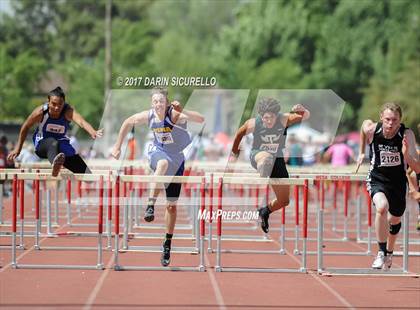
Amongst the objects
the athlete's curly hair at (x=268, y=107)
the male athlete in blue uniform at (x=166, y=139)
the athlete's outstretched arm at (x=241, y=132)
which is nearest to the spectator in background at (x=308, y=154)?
the athlete's curly hair at (x=268, y=107)

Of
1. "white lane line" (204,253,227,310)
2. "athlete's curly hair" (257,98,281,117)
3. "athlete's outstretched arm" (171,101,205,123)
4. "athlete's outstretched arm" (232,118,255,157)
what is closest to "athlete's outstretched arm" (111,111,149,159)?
"athlete's outstretched arm" (171,101,205,123)

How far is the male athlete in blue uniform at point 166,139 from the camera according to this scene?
38.7 ft

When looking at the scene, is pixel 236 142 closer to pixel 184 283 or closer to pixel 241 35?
pixel 184 283

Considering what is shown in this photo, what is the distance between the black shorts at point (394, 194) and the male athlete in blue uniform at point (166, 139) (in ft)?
7.69

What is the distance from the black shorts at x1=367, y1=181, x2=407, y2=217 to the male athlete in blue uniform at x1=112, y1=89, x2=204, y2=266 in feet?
7.69

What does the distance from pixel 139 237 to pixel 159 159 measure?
390 cm

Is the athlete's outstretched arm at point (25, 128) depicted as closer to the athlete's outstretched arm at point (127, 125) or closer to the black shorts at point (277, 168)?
the athlete's outstretched arm at point (127, 125)

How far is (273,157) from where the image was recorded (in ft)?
40.0

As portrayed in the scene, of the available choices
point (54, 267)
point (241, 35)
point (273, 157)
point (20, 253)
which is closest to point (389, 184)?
point (273, 157)

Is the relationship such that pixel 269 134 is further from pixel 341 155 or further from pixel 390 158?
pixel 341 155

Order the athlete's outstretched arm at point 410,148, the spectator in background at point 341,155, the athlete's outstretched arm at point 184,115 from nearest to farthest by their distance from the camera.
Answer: the athlete's outstretched arm at point 410,148 → the athlete's outstretched arm at point 184,115 → the spectator in background at point 341,155

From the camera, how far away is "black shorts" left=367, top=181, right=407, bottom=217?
11.1 meters

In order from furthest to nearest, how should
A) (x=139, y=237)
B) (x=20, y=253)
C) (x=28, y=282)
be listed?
(x=139, y=237)
(x=20, y=253)
(x=28, y=282)

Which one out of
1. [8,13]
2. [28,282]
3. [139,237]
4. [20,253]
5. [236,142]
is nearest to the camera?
[28,282]
